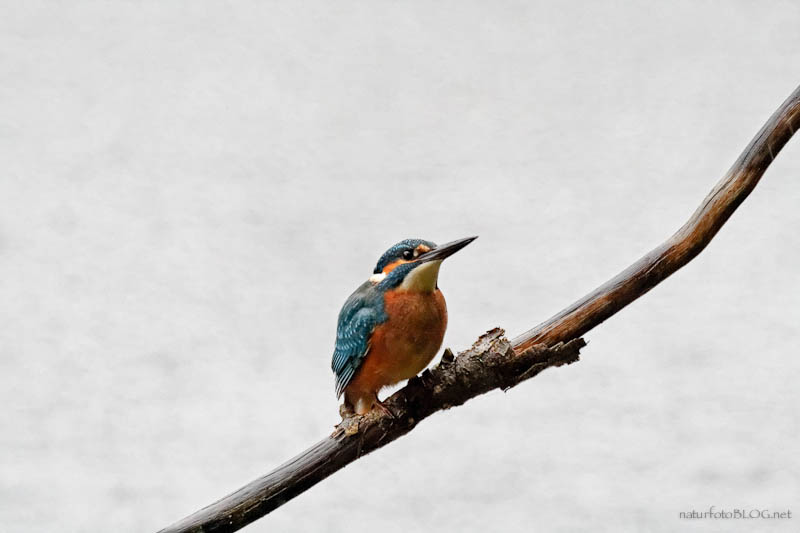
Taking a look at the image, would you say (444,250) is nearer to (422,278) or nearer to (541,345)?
(422,278)

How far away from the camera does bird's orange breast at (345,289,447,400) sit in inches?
50.6

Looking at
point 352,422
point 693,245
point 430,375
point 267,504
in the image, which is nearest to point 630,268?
point 693,245

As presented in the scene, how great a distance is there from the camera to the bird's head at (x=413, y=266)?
1.28 m

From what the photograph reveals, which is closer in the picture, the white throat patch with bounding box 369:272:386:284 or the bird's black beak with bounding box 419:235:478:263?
the bird's black beak with bounding box 419:235:478:263

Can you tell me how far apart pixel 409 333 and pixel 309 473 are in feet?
0.75

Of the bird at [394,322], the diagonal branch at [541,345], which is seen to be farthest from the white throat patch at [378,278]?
the diagonal branch at [541,345]

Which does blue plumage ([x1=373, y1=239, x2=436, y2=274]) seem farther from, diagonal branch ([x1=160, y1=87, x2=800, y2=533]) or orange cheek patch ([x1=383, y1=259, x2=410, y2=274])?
diagonal branch ([x1=160, y1=87, x2=800, y2=533])

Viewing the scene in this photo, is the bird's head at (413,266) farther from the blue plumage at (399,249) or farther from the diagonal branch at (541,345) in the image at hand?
the diagonal branch at (541,345)

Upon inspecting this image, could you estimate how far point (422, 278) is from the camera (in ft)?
4.23

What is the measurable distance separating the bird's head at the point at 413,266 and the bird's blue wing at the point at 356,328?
3 centimetres

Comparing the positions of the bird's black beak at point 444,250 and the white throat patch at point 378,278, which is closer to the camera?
the bird's black beak at point 444,250

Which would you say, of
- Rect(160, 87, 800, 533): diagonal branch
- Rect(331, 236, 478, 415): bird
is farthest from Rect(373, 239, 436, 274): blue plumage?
Rect(160, 87, 800, 533): diagonal branch

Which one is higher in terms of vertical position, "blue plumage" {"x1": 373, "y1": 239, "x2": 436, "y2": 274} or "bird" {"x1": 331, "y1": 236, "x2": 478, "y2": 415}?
"blue plumage" {"x1": 373, "y1": 239, "x2": 436, "y2": 274}

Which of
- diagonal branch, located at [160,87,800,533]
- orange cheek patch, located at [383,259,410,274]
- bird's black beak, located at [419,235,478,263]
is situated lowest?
diagonal branch, located at [160,87,800,533]
